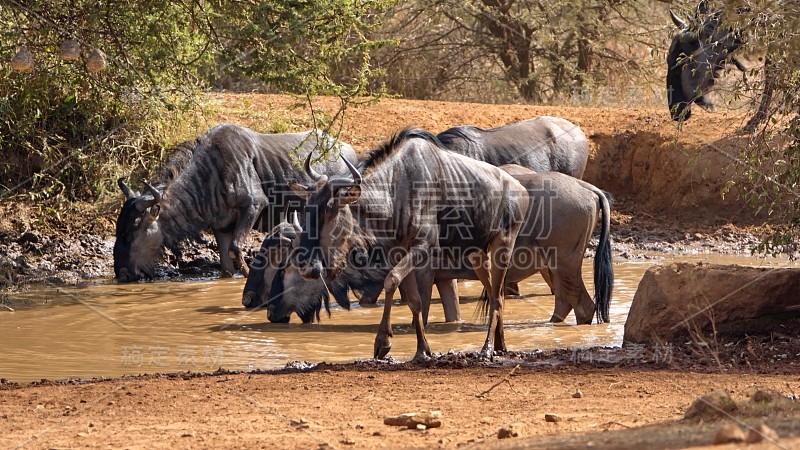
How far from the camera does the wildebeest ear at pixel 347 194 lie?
6836 millimetres

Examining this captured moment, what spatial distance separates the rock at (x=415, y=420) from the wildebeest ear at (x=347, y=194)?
2253 mm

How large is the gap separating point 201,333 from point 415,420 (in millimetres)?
4065

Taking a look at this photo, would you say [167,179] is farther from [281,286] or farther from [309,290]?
[309,290]

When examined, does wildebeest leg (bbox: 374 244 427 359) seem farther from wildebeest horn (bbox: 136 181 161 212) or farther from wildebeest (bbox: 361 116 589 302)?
wildebeest horn (bbox: 136 181 161 212)

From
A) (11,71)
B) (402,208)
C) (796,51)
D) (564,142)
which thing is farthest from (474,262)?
(11,71)

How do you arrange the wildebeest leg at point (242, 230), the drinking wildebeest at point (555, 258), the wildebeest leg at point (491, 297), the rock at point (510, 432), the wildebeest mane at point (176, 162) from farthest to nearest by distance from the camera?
the wildebeest mane at point (176, 162) < the wildebeest leg at point (242, 230) < the drinking wildebeest at point (555, 258) < the wildebeest leg at point (491, 297) < the rock at point (510, 432)

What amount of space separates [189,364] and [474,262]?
209 centimetres

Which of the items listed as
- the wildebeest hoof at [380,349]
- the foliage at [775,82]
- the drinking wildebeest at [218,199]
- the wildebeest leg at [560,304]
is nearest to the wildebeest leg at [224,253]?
the drinking wildebeest at [218,199]

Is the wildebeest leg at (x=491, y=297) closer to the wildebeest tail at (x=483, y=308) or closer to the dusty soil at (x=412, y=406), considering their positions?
the dusty soil at (x=412, y=406)

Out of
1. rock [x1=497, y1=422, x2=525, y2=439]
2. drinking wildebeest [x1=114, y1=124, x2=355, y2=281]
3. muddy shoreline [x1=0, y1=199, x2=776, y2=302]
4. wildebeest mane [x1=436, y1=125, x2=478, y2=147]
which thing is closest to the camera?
rock [x1=497, y1=422, x2=525, y2=439]

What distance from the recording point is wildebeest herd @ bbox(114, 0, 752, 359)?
7043mm

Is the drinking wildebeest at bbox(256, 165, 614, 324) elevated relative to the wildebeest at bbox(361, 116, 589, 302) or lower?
lower

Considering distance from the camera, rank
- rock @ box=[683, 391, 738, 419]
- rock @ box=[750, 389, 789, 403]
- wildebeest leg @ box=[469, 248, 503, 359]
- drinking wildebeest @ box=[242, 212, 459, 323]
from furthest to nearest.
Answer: drinking wildebeest @ box=[242, 212, 459, 323] → wildebeest leg @ box=[469, 248, 503, 359] → rock @ box=[750, 389, 789, 403] → rock @ box=[683, 391, 738, 419]

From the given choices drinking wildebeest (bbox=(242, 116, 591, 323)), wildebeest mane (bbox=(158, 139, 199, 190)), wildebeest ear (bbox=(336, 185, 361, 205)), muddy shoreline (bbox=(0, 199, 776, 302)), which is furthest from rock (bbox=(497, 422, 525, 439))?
wildebeest mane (bbox=(158, 139, 199, 190))
